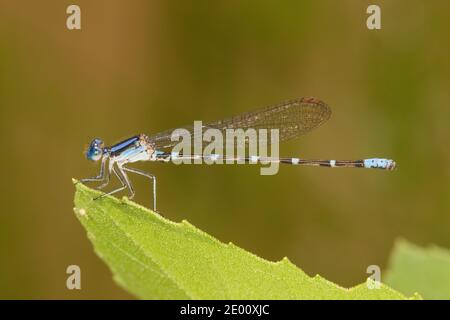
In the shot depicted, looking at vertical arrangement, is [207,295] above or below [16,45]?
below

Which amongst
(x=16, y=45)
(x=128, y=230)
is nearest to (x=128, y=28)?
(x=16, y=45)

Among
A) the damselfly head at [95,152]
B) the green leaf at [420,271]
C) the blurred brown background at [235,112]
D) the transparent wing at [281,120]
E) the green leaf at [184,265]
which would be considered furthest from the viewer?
the blurred brown background at [235,112]

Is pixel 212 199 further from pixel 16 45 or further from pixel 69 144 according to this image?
pixel 16 45

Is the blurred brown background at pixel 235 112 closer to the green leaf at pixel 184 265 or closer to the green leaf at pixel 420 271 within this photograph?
the green leaf at pixel 420 271

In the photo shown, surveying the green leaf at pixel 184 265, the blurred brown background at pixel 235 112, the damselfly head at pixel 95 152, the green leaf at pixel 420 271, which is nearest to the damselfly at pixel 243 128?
the damselfly head at pixel 95 152

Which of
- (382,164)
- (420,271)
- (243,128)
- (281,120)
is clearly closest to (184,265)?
(420,271)
